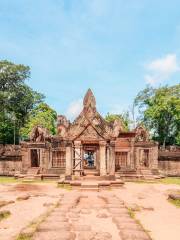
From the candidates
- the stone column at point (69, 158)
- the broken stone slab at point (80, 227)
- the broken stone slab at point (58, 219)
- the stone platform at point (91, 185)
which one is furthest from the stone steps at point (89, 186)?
the broken stone slab at point (80, 227)

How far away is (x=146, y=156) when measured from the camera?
1278 inches

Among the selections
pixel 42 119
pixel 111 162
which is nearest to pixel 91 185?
pixel 111 162

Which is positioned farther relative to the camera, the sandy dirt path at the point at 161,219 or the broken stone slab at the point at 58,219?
the broken stone slab at the point at 58,219

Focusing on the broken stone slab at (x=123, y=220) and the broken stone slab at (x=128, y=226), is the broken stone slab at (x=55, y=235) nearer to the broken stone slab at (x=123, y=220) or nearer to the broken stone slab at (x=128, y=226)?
the broken stone slab at (x=128, y=226)

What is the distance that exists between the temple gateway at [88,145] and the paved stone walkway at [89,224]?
33.5ft

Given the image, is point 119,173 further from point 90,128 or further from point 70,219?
point 70,219

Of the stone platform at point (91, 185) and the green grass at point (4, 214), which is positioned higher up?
the green grass at point (4, 214)

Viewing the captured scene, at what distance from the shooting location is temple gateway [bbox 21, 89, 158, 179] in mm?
22672

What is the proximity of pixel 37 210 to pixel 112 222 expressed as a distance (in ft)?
12.0

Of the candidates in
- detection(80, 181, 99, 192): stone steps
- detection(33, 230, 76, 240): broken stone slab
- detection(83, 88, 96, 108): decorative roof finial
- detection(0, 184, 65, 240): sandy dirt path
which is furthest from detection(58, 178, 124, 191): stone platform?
detection(33, 230, 76, 240): broken stone slab

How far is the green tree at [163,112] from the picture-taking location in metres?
45.0

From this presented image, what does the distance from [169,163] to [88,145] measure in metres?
9.75

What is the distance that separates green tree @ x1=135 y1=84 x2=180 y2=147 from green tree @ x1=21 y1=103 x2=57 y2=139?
15.2 metres

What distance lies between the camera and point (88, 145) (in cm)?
2823
